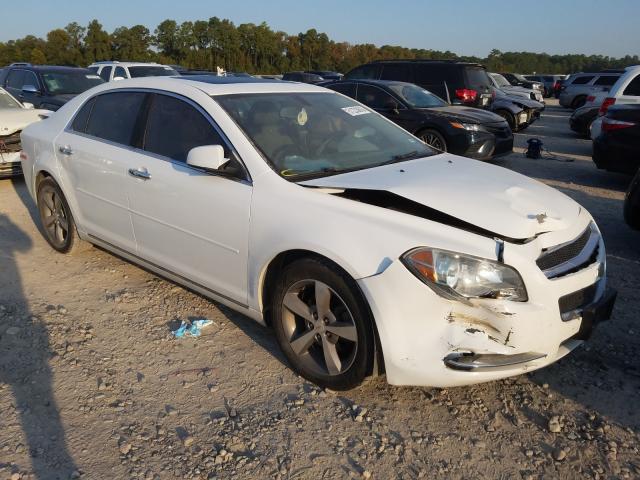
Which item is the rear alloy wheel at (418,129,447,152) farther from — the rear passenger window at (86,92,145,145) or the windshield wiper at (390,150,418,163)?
the rear passenger window at (86,92,145,145)

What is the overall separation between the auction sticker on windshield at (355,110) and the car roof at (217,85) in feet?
0.88

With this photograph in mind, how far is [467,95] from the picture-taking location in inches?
489

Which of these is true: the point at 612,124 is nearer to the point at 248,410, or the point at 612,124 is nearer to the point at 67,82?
the point at 248,410

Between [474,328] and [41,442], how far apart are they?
2099mm

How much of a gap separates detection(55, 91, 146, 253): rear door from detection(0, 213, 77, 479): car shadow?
789 mm

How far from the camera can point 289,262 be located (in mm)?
3090

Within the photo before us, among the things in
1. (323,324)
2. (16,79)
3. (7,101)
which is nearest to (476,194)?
(323,324)

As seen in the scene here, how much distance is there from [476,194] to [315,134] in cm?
118

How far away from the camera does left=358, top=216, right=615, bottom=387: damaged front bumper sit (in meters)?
2.54

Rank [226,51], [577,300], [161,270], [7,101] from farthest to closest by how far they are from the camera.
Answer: [226,51]
[7,101]
[161,270]
[577,300]

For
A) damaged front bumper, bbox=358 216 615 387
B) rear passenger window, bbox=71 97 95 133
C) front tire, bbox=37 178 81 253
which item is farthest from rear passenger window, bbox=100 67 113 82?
damaged front bumper, bbox=358 216 615 387

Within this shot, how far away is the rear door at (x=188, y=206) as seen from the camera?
129 inches

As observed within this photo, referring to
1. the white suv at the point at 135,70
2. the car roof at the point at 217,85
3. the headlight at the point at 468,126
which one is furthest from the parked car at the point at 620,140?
the white suv at the point at 135,70

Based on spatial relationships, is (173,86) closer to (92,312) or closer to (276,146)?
(276,146)
